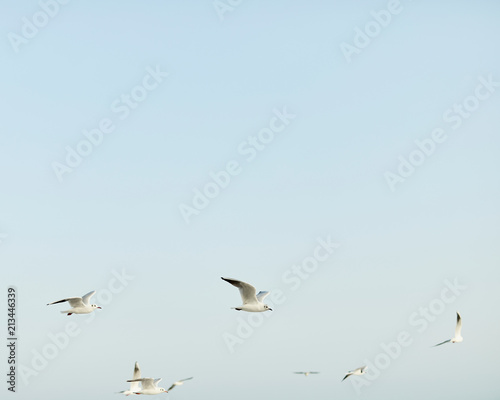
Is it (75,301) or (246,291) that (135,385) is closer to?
(75,301)

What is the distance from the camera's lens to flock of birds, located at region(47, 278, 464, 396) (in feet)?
125

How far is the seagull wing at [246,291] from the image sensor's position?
121 ft

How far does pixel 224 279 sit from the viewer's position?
35.7 meters

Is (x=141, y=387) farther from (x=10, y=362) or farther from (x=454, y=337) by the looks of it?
(x=454, y=337)

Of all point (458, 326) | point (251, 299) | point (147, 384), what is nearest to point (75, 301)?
point (147, 384)

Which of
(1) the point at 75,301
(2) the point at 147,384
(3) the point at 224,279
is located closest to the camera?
(3) the point at 224,279

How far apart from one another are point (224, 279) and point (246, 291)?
2691 millimetres

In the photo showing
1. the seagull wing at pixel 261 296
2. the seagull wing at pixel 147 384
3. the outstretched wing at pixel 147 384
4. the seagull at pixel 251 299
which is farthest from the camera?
the seagull wing at pixel 147 384

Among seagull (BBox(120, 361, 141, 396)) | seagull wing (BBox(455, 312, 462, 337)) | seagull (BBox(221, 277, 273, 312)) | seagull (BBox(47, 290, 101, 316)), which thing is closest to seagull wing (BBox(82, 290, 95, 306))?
seagull (BBox(47, 290, 101, 316))

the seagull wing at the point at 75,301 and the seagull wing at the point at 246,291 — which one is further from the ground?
the seagull wing at the point at 75,301

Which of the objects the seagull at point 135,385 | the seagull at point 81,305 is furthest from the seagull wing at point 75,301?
the seagull at point 135,385

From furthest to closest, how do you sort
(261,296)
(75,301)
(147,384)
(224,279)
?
(147,384) < (75,301) < (261,296) < (224,279)

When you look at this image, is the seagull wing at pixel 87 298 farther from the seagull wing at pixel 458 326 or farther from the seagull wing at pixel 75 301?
the seagull wing at pixel 458 326

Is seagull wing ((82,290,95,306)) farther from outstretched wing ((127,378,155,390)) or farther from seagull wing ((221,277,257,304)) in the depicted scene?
seagull wing ((221,277,257,304))
